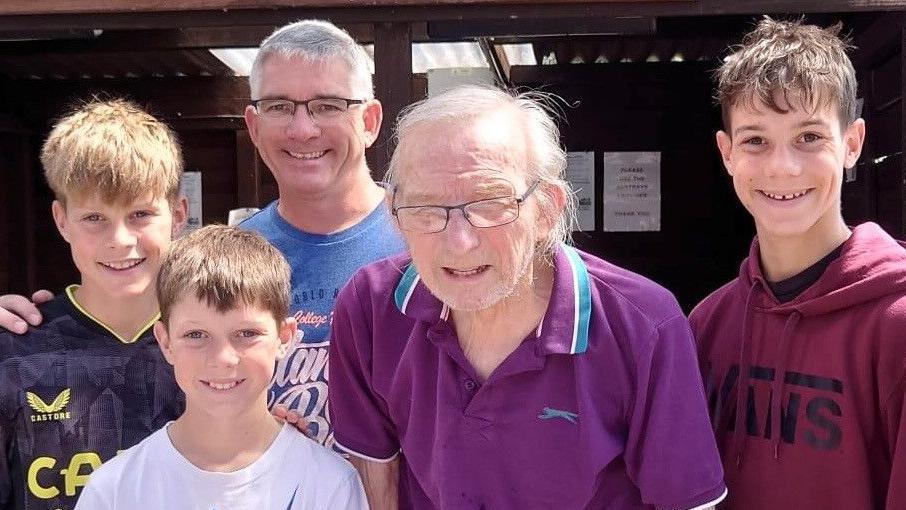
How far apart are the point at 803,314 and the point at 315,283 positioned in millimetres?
1326

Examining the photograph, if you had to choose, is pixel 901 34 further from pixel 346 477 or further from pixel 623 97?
pixel 346 477

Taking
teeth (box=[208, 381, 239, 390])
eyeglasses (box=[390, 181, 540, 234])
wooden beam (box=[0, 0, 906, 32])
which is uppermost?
wooden beam (box=[0, 0, 906, 32])

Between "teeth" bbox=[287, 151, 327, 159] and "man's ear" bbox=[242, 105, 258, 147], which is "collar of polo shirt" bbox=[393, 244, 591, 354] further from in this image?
"man's ear" bbox=[242, 105, 258, 147]

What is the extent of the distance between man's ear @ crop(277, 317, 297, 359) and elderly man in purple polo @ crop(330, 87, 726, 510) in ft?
1.15

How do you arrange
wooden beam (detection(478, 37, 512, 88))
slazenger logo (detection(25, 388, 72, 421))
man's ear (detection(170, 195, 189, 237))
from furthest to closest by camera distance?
wooden beam (detection(478, 37, 512, 88)), man's ear (detection(170, 195, 189, 237)), slazenger logo (detection(25, 388, 72, 421))

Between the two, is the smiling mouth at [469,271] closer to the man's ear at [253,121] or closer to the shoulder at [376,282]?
the shoulder at [376,282]

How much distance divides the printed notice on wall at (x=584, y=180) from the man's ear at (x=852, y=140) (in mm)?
3756

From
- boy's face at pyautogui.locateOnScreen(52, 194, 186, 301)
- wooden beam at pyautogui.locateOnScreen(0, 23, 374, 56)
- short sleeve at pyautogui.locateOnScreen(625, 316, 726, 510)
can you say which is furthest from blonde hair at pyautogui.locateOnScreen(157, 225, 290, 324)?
wooden beam at pyautogui.locateOnScreen(0, 23, 374, 56)

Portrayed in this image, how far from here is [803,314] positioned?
213cm

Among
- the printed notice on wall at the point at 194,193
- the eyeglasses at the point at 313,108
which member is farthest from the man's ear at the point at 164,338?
the printed notice on wall at the point at 194,193

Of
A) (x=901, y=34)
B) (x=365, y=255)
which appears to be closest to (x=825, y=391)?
(x=365, y=255)

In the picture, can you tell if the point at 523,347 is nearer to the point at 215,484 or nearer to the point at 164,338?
the point at 215,484

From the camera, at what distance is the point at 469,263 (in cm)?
194

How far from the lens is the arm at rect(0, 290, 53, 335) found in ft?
7.72
